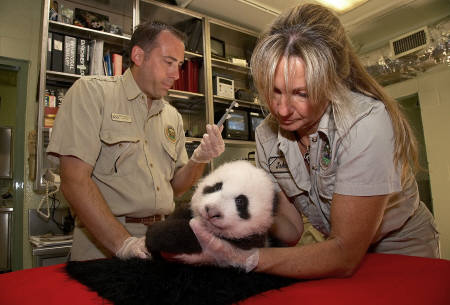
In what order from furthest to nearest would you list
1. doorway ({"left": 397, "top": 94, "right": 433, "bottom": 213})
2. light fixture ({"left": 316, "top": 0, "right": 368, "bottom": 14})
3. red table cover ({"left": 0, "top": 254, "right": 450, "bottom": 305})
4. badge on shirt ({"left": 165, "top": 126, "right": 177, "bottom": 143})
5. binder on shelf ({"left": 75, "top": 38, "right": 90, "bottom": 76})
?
doorway ({"left": 397, "top": 94, "right": 433, "bottom": 213}), light fixture ({"left": 316, "top": 0, "right": 368, "bottom": 14}), binder on shelf ({"left": 75, "top": 38, "right": 90, "bottom": 76}), badge on shirt ({"left": 165, "top": 126, "right": 177, "bottom": 143}), red table cover ({"left": 0, "top": 254, "right": 450, "bottom": 305})

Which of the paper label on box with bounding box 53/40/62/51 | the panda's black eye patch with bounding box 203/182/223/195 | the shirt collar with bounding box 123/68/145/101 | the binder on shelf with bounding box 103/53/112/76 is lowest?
the panda's black eye patch with bounding box 203/182/223/195

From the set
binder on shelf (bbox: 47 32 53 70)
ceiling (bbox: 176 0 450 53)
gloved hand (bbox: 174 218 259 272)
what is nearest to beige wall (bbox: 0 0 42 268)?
binder on shelf (bbox: 47 32 53 70)

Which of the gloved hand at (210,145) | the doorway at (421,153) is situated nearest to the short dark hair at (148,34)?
the gloved hand at (210,145)

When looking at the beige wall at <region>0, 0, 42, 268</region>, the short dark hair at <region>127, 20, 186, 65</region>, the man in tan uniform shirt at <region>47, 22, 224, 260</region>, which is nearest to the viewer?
the man in tan uniform shirt at <region>47, 22, 224, 260</region>

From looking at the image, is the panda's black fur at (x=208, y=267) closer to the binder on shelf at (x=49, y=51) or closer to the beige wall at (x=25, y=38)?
the binder on shelf at (x=49, y=51)

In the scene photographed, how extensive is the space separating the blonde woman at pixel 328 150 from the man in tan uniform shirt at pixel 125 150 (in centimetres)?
46

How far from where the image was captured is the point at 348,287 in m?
0.83

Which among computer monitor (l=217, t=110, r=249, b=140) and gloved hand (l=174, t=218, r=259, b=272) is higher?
computer monitor (l=217, t=110, r=249, b=140)

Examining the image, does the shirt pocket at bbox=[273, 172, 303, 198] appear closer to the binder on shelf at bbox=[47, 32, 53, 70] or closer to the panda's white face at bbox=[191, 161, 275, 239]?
the panda's white face at bbox=[191, 161, 275, 239]

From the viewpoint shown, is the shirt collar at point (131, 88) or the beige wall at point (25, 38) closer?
the shirt collar at point (131, 88)

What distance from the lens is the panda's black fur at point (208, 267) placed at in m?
0.74

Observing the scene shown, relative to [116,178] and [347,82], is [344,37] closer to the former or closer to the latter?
[347,82]

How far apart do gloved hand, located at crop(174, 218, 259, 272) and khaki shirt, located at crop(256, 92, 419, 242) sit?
343 millimetres

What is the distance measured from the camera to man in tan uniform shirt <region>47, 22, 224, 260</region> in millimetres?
1436
